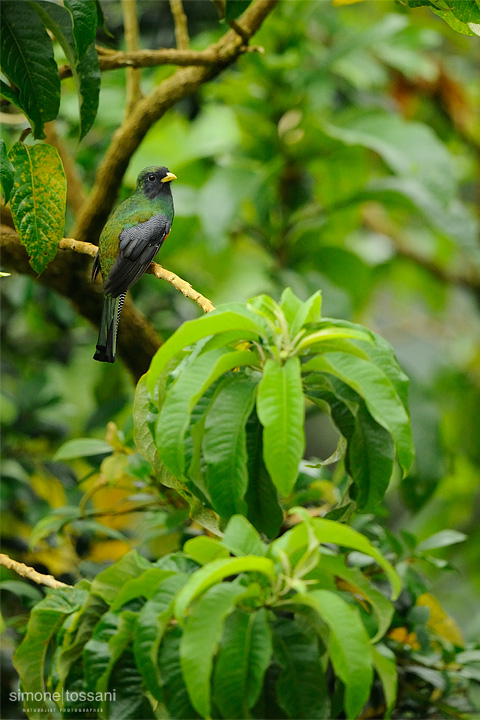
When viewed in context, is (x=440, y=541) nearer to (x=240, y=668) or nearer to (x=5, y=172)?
(x=240, y=668)

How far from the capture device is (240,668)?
0.62m

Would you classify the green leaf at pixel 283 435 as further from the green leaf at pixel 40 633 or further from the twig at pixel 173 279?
the green leaf at pixel 40 633

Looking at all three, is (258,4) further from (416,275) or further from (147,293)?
(416,275)

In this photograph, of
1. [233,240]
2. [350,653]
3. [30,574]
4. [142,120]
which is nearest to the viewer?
[350,653]

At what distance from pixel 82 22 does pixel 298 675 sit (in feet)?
2.26

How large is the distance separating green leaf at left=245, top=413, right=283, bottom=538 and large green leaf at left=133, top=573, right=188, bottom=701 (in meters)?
0.09

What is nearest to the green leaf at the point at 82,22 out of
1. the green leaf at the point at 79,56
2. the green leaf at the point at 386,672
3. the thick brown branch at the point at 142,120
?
the green leaf at the point at 79,56

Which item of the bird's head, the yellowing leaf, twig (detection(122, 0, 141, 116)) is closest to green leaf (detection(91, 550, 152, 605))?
the bird's head

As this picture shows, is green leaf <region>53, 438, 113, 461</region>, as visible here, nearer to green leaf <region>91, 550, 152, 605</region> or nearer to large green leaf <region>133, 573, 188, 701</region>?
green leaf <region>91, 550, 152, 605</region>

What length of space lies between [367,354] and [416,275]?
2.75m

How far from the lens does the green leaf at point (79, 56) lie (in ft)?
2.90

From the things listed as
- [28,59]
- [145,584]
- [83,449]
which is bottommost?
[83,449]

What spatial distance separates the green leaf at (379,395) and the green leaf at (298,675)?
0.17 metres

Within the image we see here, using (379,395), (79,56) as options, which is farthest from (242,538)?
(79,56)
